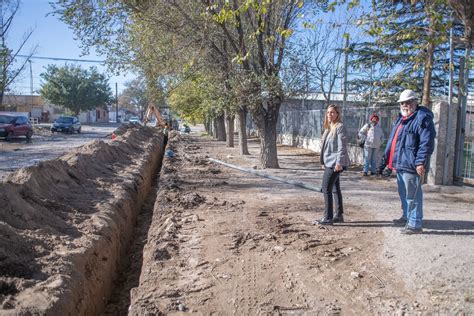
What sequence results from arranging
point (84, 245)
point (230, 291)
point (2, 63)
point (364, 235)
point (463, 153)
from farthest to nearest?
point (2, 63)
point (463, 153)
point (364, 235)
point (84, 245)
point (230, 291)

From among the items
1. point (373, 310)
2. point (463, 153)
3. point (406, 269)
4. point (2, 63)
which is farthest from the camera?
point (2, 63)

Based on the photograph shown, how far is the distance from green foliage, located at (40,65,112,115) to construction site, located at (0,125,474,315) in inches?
2014

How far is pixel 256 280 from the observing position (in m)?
4.41

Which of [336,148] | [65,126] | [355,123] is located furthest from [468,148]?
[65,126]

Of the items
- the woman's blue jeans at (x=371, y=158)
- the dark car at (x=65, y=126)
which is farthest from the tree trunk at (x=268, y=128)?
the dark car at (x=65, y=126)

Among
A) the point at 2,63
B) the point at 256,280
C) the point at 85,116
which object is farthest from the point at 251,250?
the point at 85,116

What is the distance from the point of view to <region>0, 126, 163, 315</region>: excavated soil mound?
13.0ft

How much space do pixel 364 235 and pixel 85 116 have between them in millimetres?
72335

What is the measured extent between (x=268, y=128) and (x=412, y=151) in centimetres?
779

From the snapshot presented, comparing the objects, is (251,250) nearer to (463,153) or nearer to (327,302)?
(327,302)

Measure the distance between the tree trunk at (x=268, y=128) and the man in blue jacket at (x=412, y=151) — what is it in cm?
718

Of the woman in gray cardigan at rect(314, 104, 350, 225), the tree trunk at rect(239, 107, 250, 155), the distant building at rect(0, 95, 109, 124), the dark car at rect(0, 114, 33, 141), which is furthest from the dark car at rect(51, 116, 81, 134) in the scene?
the woman in gray cardigan at rect(314, 104, 350, 225)

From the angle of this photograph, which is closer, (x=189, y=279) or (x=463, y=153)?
(x=189, y=279)

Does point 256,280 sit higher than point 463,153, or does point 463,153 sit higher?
point 463,153
